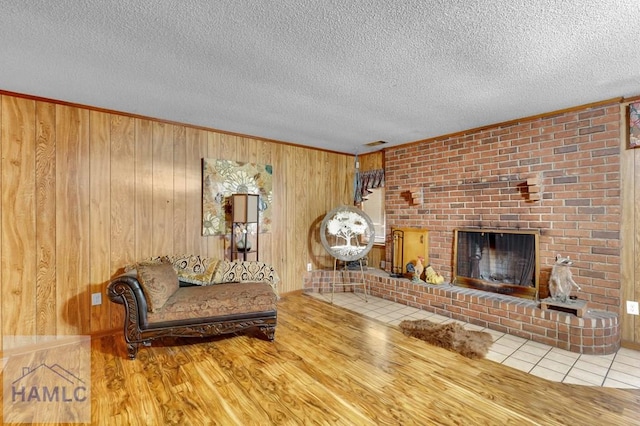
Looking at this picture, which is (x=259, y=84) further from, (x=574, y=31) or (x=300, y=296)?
(x=300, y=296)

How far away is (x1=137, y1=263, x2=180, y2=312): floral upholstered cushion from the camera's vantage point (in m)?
2.52

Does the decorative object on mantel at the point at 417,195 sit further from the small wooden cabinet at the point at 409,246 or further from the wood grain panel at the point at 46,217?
the wood grain panel at the point at 46,217

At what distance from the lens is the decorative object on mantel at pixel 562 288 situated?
9.11 feet

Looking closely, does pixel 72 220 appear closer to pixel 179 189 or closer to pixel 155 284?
pixel 179 189

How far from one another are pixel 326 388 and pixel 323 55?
2.28 meters

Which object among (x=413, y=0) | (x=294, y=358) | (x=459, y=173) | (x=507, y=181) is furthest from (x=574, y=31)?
(x=294, y=358)

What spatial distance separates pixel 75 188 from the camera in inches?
113

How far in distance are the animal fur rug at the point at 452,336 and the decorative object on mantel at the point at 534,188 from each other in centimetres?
153

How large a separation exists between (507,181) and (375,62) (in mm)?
2348

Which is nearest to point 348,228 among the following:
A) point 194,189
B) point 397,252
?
point 397,252

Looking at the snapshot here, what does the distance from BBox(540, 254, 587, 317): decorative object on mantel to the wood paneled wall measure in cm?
362

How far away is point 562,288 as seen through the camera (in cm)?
287

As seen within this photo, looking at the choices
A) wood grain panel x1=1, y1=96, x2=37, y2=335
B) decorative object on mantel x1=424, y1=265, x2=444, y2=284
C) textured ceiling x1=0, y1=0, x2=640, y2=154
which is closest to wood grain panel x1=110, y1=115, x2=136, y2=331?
textured ceiling x1=0, y1=0, x2=640, y2=154

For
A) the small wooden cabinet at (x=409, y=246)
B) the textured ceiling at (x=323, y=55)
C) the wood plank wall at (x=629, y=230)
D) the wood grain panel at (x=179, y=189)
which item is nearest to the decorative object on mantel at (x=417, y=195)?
the small wooden cabinet at (x=409, y=246)
